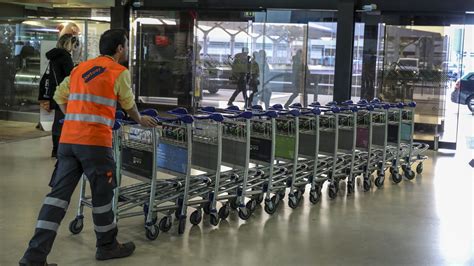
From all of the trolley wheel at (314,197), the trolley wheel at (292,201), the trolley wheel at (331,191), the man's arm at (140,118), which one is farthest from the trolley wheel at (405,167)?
the man's arm at (140,118)

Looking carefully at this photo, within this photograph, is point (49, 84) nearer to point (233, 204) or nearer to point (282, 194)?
point (233, 204)

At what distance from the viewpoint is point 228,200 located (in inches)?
227

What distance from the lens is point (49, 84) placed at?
8180 millimetres

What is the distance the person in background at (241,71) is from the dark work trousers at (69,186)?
819cm

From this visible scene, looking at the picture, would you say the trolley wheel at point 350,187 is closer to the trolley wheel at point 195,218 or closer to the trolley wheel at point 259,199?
the trolley wheel at point 259,199

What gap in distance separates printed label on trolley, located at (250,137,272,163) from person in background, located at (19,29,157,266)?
1892 millimetres

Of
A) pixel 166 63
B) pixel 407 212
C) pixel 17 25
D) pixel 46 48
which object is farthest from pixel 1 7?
pixel 407 212

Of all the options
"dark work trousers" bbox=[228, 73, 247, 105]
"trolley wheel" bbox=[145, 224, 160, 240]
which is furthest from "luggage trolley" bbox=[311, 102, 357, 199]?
"dark work trousers" bbox=[228, 73, 247, 105]

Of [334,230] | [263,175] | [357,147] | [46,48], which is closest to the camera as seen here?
[334,230]

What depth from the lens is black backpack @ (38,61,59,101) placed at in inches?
315

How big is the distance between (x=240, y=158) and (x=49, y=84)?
3.69 m

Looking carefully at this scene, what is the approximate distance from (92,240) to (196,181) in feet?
3.61

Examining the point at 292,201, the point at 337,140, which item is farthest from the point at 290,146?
the point at 337,140

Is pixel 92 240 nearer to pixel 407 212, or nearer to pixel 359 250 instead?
pixel 359 250
